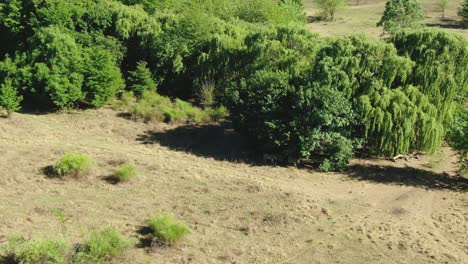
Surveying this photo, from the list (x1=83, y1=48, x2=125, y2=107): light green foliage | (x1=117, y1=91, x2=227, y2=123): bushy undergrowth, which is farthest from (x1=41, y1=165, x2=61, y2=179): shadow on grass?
(x1=83, y1=48, x2=125, y2=107): light green foliage

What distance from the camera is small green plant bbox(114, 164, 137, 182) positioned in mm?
20062

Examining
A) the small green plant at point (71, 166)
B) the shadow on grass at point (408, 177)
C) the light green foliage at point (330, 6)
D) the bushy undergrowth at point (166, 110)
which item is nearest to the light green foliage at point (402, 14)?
the light green foliage at point (330, 6)

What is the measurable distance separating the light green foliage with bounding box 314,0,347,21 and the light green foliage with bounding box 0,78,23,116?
138ft

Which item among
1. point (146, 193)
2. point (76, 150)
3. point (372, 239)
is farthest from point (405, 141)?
point (76, 150)

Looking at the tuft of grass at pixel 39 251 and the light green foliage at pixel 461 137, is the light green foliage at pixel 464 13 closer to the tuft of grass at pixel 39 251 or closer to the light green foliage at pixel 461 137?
the light green foliage at pixel 461 137

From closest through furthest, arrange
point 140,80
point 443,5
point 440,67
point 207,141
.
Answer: point 440,67 → point 207,141 → point 140,80 → point 443,5

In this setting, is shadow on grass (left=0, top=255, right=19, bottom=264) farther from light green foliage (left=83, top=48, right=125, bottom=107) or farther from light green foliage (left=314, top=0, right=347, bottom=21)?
light green foliage (left=314, top=0, right=347, bottom=21)

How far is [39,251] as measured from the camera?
14594mm

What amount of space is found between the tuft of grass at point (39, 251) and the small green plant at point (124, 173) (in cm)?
503

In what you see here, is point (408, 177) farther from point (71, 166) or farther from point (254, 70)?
point (71, 166)

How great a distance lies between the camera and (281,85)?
891 inches

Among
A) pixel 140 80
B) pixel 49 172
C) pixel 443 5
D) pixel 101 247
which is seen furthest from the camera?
pixel 443 5

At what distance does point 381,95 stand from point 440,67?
9.63ft

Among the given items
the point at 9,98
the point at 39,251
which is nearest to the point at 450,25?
the point at 9,98
